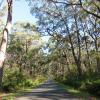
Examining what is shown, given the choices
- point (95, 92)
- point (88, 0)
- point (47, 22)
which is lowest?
point (95, 92)

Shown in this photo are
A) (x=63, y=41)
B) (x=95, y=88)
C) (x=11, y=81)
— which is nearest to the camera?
(x=95, y=88)

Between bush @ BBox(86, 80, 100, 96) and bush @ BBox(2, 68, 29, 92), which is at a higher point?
bush @ BBox(2, 68, 29, 92)

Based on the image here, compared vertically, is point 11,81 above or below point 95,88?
above

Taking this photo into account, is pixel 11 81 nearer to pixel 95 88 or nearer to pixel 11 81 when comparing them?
pixel 11 81

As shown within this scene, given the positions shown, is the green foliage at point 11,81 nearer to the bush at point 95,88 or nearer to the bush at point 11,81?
the bush at point 11,81

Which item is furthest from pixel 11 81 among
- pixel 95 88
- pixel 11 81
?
pixel 95 88

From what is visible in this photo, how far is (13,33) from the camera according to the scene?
76438mm

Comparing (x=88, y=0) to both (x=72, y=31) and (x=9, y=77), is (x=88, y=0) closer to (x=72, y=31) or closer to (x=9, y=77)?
(x=9, y=77)

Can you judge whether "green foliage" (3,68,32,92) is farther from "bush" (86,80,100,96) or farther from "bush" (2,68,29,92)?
"bush" (86,80,100,96)

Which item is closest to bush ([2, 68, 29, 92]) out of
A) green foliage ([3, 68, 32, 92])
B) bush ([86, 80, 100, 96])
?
green foliage ([3, 68, 32, 92])

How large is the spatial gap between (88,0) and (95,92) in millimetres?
7865

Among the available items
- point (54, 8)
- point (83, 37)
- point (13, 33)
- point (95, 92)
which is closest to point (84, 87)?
point (95, 92)

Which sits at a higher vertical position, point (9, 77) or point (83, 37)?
point (83, 37)

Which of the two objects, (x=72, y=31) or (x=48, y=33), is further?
(x=72, y=31)
